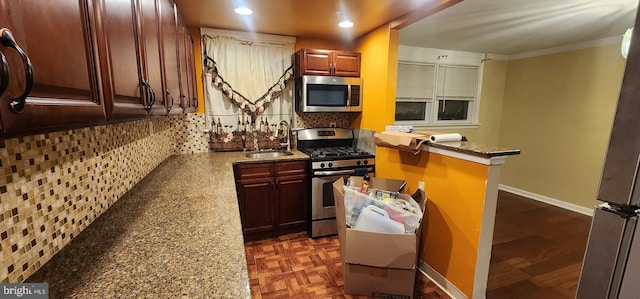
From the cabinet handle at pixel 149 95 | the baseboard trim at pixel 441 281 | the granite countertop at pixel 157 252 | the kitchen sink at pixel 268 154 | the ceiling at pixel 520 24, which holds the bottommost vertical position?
the baseboard trim at pixel 441 281

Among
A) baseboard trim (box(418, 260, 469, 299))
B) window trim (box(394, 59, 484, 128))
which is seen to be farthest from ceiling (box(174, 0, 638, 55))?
baseboard trim (box(418, 260, 469, 299))

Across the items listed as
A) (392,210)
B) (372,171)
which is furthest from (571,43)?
(392,210)

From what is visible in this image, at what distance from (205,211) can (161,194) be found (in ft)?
1.39

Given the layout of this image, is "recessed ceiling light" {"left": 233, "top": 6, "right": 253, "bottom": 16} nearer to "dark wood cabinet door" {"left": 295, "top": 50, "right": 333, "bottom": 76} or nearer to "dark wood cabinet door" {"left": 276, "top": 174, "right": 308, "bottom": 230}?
"dark wood cabinet door" {"left": 295, "top": 50, "right": 333, "bottom": 76}

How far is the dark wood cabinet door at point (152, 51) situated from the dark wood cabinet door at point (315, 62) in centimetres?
170

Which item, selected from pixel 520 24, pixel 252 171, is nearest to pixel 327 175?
pixel 252 171

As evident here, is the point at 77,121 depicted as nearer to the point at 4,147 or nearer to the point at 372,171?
the point at 4,147

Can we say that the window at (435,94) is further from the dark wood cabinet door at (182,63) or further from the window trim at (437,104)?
the dark wood cabinet door at (182,63)

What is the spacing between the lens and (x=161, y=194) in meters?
1.54

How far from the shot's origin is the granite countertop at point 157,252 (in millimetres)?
761

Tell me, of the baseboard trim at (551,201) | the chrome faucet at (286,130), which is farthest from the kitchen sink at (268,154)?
the baseboard trim at (551,201)

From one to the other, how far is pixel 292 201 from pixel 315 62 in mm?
1571

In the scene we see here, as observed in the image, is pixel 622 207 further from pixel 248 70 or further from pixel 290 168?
pixel 248 70

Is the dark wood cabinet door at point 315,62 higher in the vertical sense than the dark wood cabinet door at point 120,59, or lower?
higher
